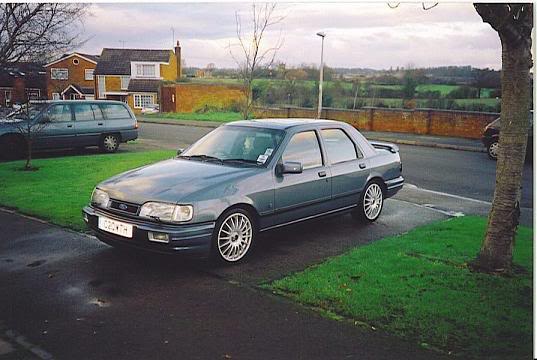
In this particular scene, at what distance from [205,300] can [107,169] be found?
782cm

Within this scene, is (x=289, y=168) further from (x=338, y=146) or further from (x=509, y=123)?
(x=509, y=123)

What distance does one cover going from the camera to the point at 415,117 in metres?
23.5

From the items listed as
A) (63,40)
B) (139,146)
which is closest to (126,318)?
(63,40)

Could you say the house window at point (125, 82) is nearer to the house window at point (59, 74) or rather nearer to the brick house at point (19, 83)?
the house window at point (59, 74)

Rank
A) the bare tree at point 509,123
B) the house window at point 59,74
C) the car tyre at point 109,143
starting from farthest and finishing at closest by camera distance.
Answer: the house window at point 59,74
the car tyre at point 109,143
the bare tree at point 509,123

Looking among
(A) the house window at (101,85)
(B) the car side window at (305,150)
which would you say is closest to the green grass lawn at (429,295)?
(B) the car side window at (305,150)

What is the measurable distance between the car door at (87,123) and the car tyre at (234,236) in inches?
406

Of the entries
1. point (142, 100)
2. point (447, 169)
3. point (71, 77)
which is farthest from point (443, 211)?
point (142, 100)

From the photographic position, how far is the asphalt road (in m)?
10.7

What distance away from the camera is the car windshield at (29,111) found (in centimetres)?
1285

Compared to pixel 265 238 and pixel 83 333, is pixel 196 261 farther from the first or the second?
pixel 83 333

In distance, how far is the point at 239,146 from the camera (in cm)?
641

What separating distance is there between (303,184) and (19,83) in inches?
409

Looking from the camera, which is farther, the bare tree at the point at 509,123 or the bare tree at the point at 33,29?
the bare tree at the point at 33,29
